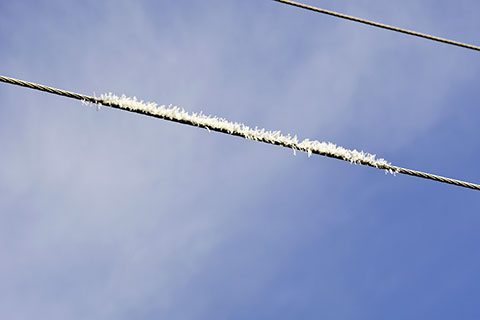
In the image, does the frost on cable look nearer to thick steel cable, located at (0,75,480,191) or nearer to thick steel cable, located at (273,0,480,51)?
thick steel cable, located at (0,75,480,191)

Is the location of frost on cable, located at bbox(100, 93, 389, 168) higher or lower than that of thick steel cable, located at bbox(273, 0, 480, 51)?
lower

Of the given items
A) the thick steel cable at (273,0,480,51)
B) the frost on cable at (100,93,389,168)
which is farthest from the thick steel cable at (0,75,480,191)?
the thick steel cable at (273,0,480,51)

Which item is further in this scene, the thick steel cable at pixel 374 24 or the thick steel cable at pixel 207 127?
the thick steel cable at pixel 374 24

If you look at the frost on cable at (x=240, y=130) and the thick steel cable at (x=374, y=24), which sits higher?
the thick steel cable at (x=374, y=24)

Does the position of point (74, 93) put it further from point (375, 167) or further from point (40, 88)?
point (375, 167)

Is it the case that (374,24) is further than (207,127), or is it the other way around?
(374,24)

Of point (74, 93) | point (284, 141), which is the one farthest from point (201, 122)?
point (74, 93)

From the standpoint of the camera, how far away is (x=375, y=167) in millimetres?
4156

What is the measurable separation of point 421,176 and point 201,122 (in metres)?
2.21

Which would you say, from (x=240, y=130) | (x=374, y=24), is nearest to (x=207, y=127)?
(x=240, y=130)

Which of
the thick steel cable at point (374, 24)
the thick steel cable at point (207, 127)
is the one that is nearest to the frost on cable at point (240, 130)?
the thick steel cable at point (207, 127)

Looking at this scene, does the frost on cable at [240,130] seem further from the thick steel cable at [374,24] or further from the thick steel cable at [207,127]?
the thick steel cable at [374,24]

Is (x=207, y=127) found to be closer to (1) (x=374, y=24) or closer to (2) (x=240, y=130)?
(2) (x=240, y=130)

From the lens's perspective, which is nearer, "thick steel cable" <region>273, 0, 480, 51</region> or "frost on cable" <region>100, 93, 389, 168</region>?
"frost on cable" <region>100, 93, 389, 168</region>
